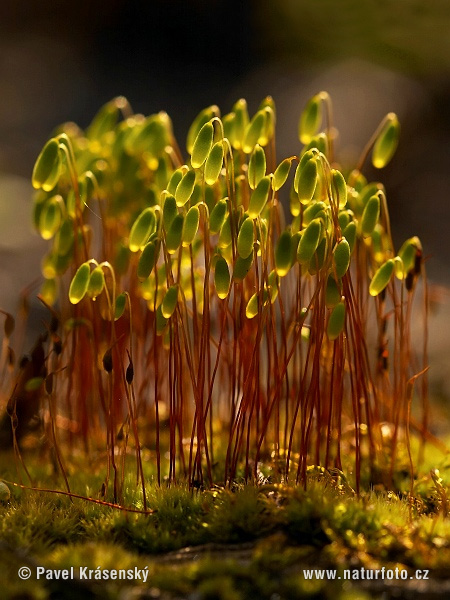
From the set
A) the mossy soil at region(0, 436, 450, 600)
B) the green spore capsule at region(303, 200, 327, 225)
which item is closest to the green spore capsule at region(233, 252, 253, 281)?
the green spore capsule at region(303, 200, 327, 225)

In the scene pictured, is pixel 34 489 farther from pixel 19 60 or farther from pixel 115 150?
pixel 19 60

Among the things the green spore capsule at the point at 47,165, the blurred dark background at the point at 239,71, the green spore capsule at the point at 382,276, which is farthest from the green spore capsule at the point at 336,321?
the blurred dark background at the point at 239,71

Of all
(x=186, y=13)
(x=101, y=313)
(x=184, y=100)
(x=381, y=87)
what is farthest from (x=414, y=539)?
(x=186, y=13)

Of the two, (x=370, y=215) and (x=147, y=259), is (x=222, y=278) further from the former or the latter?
(x=370, y=215)

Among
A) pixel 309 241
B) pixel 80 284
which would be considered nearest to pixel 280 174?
pixel 309 241

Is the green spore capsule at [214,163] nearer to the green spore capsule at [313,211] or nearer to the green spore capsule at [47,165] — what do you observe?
the green spore capsule at [313,211]

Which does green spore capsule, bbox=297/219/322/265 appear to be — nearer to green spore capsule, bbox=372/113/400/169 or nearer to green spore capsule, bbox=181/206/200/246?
green spore capsule, bbox=181/206/200/246
